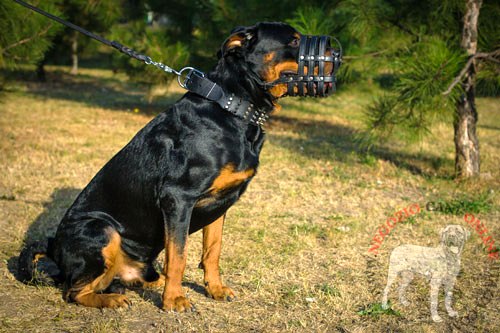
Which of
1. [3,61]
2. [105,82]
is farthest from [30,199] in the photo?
[105,82]

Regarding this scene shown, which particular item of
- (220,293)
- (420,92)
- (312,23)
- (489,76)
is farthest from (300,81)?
(489,76)

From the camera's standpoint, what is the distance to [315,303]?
3.48 metres

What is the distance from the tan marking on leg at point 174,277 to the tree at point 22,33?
5555 mm

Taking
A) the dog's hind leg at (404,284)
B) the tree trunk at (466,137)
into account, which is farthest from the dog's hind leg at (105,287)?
the tree trunk at (466,137)

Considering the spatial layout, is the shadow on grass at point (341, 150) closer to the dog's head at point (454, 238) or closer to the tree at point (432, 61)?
the tree at point (432, 61)

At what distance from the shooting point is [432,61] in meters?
5.89

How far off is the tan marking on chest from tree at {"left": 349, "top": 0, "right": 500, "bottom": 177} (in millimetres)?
3517

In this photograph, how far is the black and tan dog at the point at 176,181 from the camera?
3070mm

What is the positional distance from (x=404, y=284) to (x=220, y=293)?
133cm

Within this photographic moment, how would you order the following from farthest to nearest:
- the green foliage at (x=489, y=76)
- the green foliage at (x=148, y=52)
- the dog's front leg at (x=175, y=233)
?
the green foliage at (x=148, y=52)
the green foliage at (x=489, y=76)
the dog's front leg at (x=175, y=233)

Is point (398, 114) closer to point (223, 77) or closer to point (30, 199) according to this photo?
point (223, 77)

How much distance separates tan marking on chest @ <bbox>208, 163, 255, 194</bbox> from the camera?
307 cm

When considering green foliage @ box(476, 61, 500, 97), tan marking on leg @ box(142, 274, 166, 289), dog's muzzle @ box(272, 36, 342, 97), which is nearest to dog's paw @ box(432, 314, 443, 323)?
dog's muzzle @ box(272, 36, 342, 97)

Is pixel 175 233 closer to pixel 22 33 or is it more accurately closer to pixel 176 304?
pixel 176 304
